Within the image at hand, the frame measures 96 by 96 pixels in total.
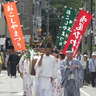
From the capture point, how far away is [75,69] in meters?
16.0

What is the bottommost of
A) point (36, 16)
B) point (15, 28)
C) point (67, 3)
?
point (36, 16)

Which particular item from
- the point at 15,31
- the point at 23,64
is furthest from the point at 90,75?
the point at 23,64

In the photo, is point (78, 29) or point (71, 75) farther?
point (78, 29)

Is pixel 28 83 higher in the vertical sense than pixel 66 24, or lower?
lower

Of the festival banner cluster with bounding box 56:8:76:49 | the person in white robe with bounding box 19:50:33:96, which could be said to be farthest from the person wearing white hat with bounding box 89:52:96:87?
the person in white robe with bounding box 19:50:33:96

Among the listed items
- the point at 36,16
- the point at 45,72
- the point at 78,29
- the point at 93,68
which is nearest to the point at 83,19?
the point at 78,29

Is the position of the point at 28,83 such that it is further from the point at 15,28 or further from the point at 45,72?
the point at 15,28

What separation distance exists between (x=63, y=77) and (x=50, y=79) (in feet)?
3.40

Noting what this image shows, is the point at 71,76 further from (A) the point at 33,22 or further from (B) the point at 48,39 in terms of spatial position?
(A) the point at 33,22

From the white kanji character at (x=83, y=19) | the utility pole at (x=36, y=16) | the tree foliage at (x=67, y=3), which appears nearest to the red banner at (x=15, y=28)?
the white kanji character at (x=83, y=19)

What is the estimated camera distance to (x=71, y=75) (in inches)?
635

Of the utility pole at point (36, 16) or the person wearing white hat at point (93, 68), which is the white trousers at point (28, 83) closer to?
the person wearing white hat at point (93, 68)

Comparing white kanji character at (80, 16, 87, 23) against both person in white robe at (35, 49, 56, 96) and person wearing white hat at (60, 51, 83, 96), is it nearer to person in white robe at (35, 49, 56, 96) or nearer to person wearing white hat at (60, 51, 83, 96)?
person wearing white hat at (60, 51, 83, 96)

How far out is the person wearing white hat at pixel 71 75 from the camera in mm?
16000
